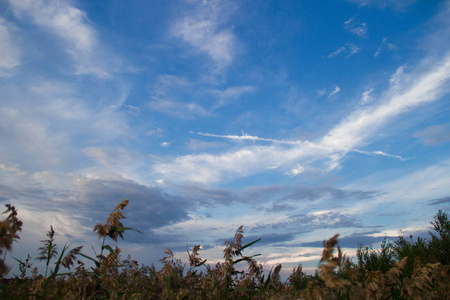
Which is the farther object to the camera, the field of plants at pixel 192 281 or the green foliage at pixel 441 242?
the green foliage at pixel 441 242

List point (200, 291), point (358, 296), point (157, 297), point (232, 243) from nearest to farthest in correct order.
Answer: point (157, 297), point (358, 296), point (200, 291), point (232, 243)

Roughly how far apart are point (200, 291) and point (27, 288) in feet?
9.70

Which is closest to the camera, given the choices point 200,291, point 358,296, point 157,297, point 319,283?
point 319,283

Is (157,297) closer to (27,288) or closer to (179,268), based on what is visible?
(179,268)

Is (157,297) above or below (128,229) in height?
below

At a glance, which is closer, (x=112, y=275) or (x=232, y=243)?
(x=112, y=275)

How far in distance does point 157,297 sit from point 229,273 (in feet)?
4.66

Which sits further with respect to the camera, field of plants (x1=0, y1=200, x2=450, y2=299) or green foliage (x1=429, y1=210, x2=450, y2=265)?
green foliage (x1=429, y1=210, x2=450, y2=265)

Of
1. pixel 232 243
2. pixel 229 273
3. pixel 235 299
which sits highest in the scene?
pixel 232 243

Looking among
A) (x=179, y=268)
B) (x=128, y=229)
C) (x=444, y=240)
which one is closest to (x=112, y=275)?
(x=128, y=229)

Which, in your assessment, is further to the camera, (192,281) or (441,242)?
(441,242)

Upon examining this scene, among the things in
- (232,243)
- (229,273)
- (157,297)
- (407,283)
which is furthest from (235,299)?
(407,283)

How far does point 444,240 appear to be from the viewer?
2150cm

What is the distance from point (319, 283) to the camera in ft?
7.07
